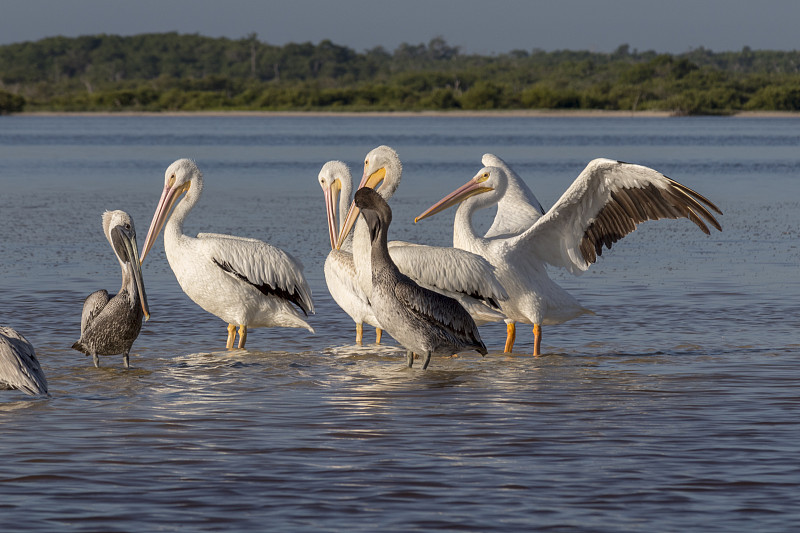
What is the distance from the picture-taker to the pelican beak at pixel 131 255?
278 inches

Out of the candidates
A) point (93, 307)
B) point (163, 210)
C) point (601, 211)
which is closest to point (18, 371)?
point (93, 307)

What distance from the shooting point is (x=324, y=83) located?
10075 centimetres

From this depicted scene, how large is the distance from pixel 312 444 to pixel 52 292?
5.17 m

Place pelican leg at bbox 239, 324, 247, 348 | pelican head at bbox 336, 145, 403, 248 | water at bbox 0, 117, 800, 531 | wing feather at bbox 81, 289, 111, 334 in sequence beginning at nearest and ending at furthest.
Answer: water at bbox 0, 117, 800, 531
wing feather at bbox 81, 289, 111, 334
pelican leg at bbox 239, 324, 247, 348
pelican head at bbox 336, 145, 403, 248

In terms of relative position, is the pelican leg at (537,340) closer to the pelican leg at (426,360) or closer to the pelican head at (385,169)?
the pelican leg at (426,360)

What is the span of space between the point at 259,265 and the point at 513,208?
2.02m


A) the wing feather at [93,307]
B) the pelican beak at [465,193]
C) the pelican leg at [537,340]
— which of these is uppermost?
the pelican beak at [465,193]

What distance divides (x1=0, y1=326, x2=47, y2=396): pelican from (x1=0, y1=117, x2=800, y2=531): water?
0.12 m

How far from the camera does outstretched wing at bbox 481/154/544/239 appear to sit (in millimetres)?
8797

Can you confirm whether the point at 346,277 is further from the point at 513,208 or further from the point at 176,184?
the point at 513,208

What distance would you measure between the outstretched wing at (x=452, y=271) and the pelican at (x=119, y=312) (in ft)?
5.33

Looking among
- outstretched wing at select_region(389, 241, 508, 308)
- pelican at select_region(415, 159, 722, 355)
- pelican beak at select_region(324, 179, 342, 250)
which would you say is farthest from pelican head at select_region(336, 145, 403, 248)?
outstretched wing at select_region(389, 241, 508, 308)

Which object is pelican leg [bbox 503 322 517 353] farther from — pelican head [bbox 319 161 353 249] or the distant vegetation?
the distant vegetation

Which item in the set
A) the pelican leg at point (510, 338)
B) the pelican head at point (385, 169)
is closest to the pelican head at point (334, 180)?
the pelican head at point (385, 169)
